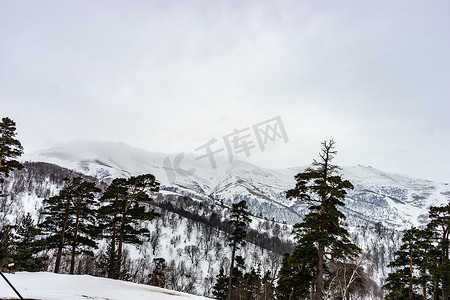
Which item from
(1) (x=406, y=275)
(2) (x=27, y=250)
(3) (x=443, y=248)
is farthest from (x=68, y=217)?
(3) (x=443, y=248)

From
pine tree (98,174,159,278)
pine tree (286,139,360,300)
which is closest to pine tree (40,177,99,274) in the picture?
pine tree (98,174,159,278)

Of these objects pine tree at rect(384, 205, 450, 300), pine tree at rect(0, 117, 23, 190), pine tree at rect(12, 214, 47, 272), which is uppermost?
pine tree at rect(0, 117, 23, 190)

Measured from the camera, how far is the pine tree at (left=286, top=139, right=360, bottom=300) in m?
15.6

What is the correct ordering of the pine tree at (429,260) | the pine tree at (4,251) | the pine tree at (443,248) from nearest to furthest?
the pine tree at (4,251)
the pine tree at (443,248)
the pine tree at (429,260)

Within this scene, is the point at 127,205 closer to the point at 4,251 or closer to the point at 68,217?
the point at 68,217

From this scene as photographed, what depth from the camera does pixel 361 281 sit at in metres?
19.0

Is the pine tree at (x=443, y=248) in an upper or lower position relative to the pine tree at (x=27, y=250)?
upper

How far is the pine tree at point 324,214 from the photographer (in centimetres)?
1559

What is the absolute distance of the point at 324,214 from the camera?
16234 millimetres

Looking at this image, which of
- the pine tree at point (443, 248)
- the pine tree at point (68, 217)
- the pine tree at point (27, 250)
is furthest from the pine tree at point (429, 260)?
the pine tree at point (27, 250)

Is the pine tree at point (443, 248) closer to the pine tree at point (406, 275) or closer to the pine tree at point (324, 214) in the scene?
the pine tree at point (406, 275)

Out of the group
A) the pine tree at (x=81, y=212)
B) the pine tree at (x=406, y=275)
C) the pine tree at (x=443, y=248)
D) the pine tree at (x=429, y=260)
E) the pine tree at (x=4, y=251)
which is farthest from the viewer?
the pine tree at (x=81, y=212)

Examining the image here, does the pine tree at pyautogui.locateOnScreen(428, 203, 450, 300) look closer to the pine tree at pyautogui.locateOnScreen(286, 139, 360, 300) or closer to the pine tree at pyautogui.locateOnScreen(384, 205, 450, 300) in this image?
the pine tree at pyautogui.locateOnScreen(384, 205, 450, 300)

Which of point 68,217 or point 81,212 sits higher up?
point 81,212
